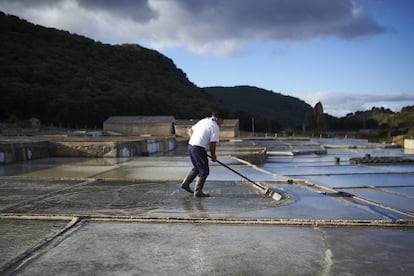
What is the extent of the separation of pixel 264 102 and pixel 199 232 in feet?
477

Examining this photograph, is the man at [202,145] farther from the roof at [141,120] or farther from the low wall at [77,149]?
the roof at [141,120]

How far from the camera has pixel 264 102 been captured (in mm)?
146875

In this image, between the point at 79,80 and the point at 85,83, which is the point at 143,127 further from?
the point at 79,80

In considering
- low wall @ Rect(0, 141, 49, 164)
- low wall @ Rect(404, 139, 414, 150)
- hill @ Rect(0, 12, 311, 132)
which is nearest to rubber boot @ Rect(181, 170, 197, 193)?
low wall @ Rect(0, 141, 49, 164)

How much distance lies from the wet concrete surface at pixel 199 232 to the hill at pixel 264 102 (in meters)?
119

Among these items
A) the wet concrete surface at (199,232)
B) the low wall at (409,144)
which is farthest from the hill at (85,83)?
the wet concrete surface at (199,232)

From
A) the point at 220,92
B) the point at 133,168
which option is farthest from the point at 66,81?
the point at 220,92

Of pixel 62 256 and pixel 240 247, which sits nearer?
pixel 62 256

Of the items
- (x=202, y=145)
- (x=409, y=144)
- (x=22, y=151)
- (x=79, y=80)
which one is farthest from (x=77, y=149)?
(x=79, y=80)

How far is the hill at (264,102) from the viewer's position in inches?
5204

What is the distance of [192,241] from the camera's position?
360 centimetres

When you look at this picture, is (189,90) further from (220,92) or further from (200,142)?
(200,142)

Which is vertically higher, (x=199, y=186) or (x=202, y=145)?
(x=202, y=145)

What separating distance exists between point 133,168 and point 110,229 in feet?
20.8
